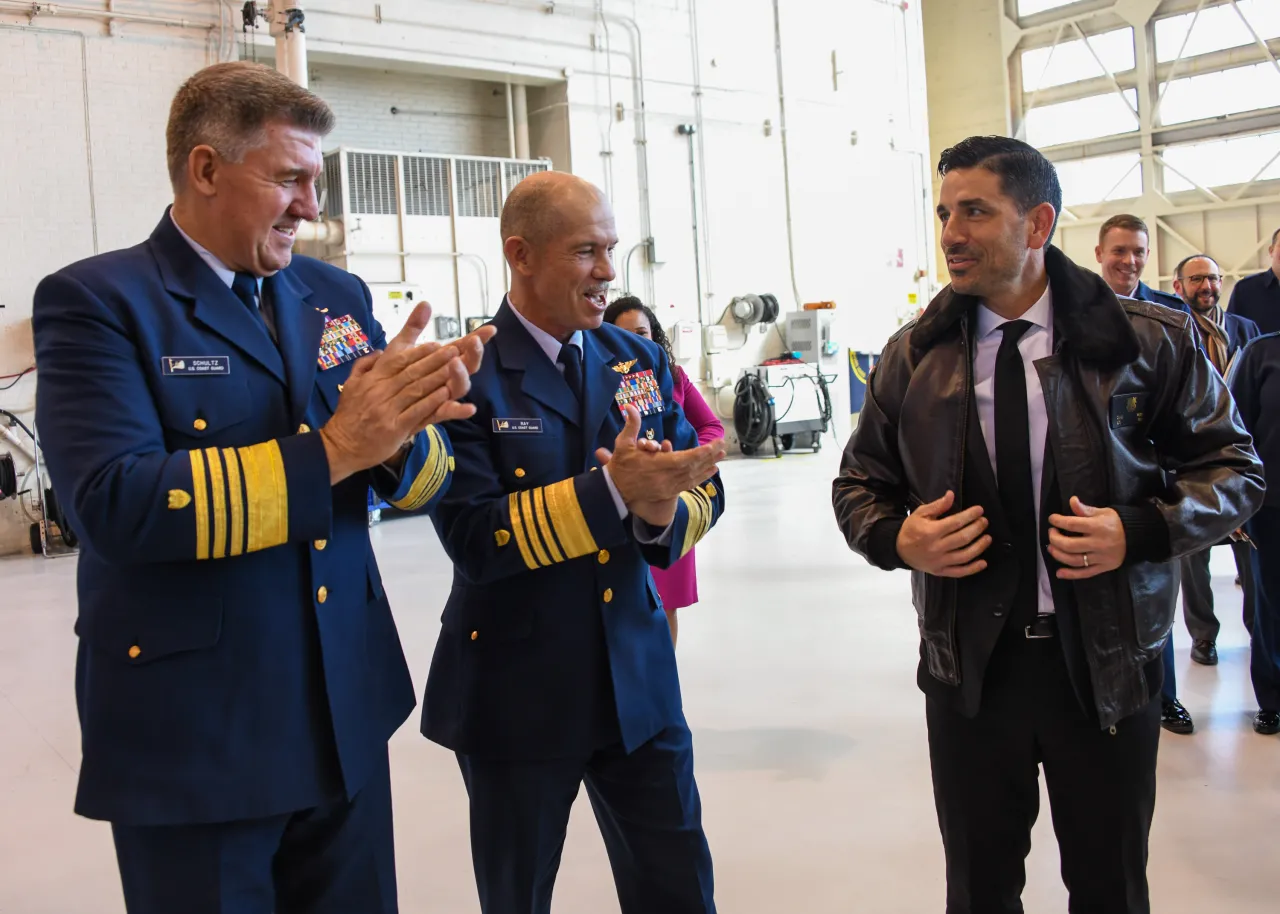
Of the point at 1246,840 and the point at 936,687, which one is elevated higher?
the point at 936,687

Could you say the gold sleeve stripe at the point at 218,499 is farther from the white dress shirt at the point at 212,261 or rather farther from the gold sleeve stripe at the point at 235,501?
the white dress shirt at the point at 212,261

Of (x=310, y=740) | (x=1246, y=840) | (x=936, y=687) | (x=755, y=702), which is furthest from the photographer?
(x=755, y=702)

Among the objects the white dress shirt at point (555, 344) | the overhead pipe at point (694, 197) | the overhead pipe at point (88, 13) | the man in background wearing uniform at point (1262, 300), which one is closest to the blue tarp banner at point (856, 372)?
the overhead pipe at point (694, 197)

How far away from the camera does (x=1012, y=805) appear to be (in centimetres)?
205

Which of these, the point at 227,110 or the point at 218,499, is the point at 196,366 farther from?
the point at 227,110

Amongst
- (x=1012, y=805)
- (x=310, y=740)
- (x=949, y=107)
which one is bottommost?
(x=1012, y=805)

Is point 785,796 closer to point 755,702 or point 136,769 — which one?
point 755,702

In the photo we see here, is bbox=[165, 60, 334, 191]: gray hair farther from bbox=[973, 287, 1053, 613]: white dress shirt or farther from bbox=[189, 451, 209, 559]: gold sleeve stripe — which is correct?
bbox=[973, 287, 1053, 613]: white dress shirt

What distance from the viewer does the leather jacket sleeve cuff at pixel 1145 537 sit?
73.4 inches

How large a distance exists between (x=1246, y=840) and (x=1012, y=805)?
1.43m

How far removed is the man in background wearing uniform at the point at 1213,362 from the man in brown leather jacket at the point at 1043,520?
1871 mm

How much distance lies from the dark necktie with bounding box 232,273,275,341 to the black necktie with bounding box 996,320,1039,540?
1.30 meters

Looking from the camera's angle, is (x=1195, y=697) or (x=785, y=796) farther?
(x=1195, y=697)

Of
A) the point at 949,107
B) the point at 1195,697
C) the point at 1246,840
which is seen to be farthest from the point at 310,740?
the point at 949,107
